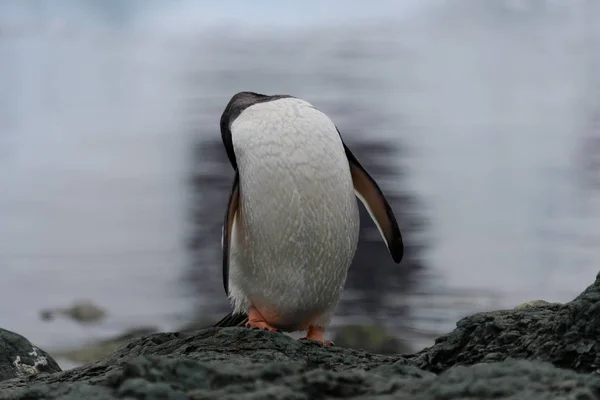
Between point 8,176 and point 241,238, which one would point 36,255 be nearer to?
point 8,176

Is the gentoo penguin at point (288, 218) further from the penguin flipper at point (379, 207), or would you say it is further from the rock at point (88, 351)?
the rock at point (88, 351)

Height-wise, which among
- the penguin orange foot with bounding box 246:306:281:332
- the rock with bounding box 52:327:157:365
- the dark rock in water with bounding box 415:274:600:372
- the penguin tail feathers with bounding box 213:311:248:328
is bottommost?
the rock with bounding box 52:327:157:365

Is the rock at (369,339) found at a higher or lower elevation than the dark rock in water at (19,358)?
lower

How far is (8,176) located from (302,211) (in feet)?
38.0

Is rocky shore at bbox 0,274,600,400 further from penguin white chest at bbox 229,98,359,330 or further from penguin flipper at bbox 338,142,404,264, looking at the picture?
penguin flipper at bbox 338,142,404,264

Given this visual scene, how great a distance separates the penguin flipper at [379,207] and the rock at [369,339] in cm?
293

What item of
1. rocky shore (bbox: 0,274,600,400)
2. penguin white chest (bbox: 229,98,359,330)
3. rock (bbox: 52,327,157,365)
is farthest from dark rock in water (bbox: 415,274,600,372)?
rock (bbox: 52,327,157,365)

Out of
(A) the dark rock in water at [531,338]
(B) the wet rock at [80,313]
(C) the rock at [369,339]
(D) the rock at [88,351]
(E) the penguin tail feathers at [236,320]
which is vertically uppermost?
(A) the dark rock in water at [531,338]

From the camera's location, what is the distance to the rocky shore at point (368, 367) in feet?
3.23

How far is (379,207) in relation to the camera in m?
2.50

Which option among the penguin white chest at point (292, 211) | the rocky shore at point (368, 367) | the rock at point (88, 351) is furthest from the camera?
the rock at point (88, 351)

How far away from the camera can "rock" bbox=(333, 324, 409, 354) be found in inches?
217

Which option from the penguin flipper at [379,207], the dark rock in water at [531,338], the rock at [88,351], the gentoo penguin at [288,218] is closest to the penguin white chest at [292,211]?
the gentoo penguin at [288,218]

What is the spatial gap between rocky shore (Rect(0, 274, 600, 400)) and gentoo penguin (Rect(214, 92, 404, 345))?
0.91 ft
